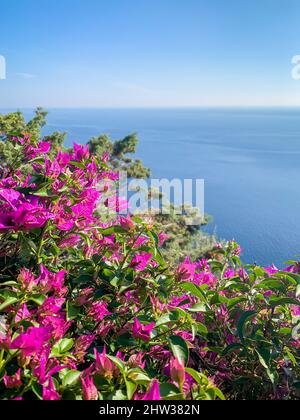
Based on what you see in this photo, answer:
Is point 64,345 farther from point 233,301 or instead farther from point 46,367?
point 233,301

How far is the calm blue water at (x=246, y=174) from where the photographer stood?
21484 millimetres

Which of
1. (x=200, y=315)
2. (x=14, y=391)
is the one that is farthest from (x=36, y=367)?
(x=200, y=315)

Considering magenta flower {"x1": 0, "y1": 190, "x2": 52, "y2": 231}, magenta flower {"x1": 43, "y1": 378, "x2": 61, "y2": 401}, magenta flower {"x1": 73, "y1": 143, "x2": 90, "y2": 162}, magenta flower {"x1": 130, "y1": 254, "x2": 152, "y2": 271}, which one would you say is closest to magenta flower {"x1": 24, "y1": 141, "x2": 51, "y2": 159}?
magenta flower {"x1": 73, "y1": 143, "x2": 90, "y2": 162}

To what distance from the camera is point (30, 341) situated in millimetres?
462

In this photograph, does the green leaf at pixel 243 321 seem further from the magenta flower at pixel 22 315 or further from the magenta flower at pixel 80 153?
the magenta flower at pixel 80 153

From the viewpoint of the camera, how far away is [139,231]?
0.70 m

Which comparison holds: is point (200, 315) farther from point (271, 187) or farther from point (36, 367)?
point (271, 187)

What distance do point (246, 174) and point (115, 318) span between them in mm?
34980

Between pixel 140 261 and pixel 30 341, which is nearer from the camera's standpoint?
pixel 30 341

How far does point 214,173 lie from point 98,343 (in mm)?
35095

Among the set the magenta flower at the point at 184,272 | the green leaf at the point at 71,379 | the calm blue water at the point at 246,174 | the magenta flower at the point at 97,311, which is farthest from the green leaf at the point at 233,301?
the calm blue water at the point at 246,174

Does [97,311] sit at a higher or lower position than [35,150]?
lower

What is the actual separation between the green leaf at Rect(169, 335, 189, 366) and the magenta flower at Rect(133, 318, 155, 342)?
0.04 meters

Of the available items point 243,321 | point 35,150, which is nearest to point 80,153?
point 35,150
